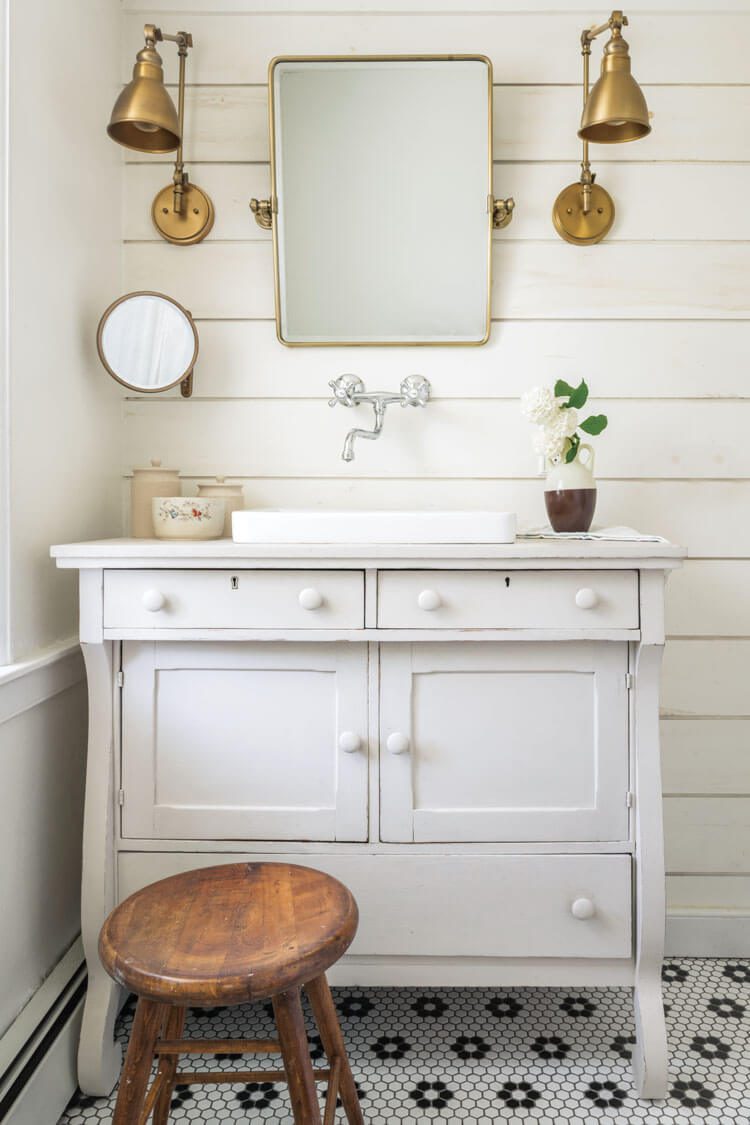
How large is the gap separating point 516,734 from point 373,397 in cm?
77

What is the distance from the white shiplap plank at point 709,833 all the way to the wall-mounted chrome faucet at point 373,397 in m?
1.10

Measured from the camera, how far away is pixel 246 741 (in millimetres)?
1335

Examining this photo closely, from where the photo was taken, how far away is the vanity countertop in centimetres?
127

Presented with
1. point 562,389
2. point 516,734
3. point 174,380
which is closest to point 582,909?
point 516,734

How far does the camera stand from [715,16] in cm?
172

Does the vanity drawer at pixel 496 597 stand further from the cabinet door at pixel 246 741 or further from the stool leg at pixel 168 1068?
the stool leg at pixel 168 1068

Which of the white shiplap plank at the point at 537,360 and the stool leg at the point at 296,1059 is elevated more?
the white shiplap plank at the point at 537,360

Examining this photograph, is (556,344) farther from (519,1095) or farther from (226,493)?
(519,1095)

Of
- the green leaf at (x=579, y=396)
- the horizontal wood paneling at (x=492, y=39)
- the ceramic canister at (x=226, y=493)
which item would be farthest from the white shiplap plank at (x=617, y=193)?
the ceramic canister at (x=226, y=493)

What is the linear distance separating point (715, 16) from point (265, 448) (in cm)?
141

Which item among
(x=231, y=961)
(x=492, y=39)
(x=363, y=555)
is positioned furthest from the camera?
(x=492, y=39)

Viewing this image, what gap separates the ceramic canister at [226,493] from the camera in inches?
64.8

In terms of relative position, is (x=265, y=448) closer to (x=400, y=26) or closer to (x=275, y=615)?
(x=275, y=615)

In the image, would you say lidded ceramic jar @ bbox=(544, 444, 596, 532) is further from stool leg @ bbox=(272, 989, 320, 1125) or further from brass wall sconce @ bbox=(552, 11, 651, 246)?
stool leg @ bbox=(272, 989, 320, 1125)
